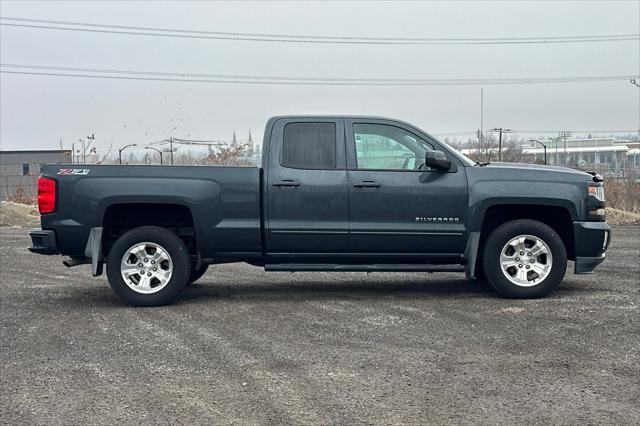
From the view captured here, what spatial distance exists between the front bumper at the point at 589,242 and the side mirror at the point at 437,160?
1.56 m

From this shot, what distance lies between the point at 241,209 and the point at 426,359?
306 cm

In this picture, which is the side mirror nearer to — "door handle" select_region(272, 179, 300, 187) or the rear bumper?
"door handle" select_region(272, 179, 300, 187)

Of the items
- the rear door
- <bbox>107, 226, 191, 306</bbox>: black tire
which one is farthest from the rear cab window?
<bbox>107, 226, 191, 306</bbox>: black tire

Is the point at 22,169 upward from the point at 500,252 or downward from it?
upward

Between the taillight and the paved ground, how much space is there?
3.62 feet

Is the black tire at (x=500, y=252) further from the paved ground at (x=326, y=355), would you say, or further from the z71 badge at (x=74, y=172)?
the z71 badge at (x=74, y=172)

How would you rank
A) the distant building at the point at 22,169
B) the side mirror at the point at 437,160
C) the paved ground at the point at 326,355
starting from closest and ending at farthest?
1. the paved ground at the point at 326,355
2. the side mirror at the point at 437,160
3. the distant building at the point at 22,169

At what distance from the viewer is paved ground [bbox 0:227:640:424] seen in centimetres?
475

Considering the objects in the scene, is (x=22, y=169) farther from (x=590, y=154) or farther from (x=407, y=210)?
(x=590, y=154)

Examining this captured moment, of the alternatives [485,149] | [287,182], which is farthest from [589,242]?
[485,149]

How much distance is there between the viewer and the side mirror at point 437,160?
26.2ft

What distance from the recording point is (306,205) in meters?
8.13

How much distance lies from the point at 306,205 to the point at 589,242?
310 cm

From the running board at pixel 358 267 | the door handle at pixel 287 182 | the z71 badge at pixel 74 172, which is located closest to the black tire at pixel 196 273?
the running board at pixel 358 267
